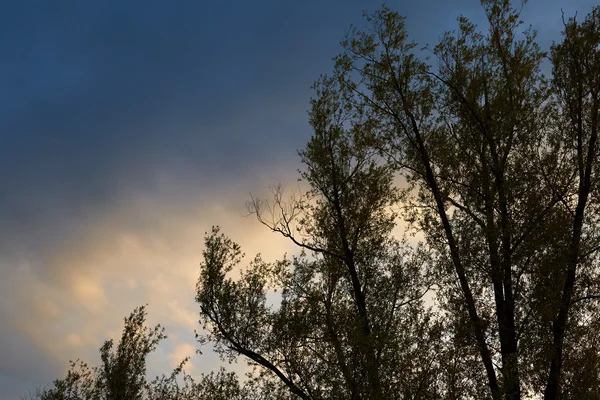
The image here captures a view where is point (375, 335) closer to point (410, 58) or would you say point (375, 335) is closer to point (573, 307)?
point (573, 307)

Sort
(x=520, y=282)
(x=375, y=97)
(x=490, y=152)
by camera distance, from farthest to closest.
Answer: (x=375, y=97), (x=490, y=152), (x=520, y=282)

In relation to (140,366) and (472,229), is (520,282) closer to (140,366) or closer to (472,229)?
(472,229)

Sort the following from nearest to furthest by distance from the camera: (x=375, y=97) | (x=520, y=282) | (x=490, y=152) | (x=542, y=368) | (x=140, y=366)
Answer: (x=542, y=368) → (x=520, y=282) → (x=490, y=152) → (x=375, y=97) → (x=140, y=366)

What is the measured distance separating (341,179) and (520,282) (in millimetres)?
8633

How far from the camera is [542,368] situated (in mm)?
18844

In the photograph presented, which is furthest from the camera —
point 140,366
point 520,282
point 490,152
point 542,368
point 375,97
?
point 140,366

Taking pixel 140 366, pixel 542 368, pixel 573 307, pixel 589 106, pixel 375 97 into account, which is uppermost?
pixel 375 97

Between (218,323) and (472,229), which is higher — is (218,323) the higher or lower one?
the lower one

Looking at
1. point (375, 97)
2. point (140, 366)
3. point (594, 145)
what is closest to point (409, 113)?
point (375, 97)

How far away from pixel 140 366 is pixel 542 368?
22156 millimetres

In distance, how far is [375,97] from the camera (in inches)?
957

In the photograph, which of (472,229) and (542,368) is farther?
(472,229)

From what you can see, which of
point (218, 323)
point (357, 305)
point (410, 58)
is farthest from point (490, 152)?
point (218, 323)

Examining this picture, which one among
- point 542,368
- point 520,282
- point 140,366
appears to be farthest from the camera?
point 140,366
